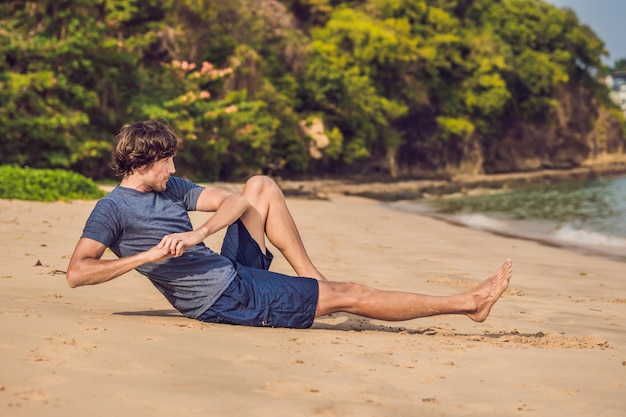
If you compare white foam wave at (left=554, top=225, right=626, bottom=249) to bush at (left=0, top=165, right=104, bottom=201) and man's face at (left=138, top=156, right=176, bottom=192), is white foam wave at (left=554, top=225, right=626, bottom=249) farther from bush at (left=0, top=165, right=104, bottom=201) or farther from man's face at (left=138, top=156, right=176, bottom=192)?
man's face at (left=138, top=156, right=176, bottom=192)

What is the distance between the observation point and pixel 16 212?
1112 cm

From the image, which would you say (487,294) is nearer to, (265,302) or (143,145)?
(265,302)

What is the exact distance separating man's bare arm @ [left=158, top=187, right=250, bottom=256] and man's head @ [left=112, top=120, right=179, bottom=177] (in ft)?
1.35

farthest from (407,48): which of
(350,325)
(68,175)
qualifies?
(350,325)

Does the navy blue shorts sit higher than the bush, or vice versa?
the bush

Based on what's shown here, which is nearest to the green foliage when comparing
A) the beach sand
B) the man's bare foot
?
the beach sand

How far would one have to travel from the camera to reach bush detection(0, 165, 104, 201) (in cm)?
1359

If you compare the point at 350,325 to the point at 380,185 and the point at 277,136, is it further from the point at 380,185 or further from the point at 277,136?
the point at 380,185

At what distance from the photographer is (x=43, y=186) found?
14289 mm

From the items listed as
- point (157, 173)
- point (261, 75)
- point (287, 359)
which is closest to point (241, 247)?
point (157, 173)

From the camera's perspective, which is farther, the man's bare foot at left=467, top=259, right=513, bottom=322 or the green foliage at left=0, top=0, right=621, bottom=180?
the green foliage at left=0, top=0, right=621, bottom=180

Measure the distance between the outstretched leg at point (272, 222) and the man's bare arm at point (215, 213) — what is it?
12cm

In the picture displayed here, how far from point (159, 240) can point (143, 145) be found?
0.49 meters

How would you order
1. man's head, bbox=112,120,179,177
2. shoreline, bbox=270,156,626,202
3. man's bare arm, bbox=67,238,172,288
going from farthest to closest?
1. shoreline, bbox=270,156,626,202
2. man's head, bbox=112,120,179,177
3. man's bare arm, bbox=67,238,172,288
